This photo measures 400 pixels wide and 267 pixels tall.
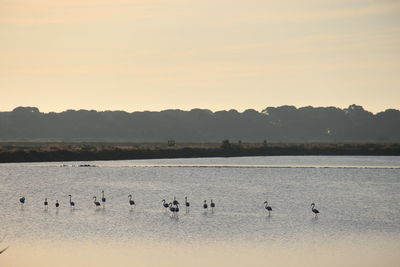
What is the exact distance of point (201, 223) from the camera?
41.3 metres

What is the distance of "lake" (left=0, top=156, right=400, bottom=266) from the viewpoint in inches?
1204

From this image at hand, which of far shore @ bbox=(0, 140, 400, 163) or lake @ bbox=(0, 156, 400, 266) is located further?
far shore @ bbox=(0, 140, 400, 163)

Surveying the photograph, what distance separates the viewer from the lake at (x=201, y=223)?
100 ft

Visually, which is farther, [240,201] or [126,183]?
[126,183]

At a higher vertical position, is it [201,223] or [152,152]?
[152,152]

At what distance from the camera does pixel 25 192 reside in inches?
2366

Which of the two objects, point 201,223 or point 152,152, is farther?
point 152,152

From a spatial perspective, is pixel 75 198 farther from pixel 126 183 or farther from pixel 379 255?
pixel 379 255

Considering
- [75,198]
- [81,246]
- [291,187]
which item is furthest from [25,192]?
[81,246]

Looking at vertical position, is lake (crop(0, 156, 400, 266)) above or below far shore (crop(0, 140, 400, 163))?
below

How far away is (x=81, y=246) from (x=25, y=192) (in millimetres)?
28562

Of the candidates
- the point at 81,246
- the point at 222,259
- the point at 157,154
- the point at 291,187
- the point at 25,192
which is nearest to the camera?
the point at 222,259

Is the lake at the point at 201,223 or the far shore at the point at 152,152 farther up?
the far shore at the point at 152,152

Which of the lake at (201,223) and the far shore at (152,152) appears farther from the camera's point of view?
the far shore at (152,152)
